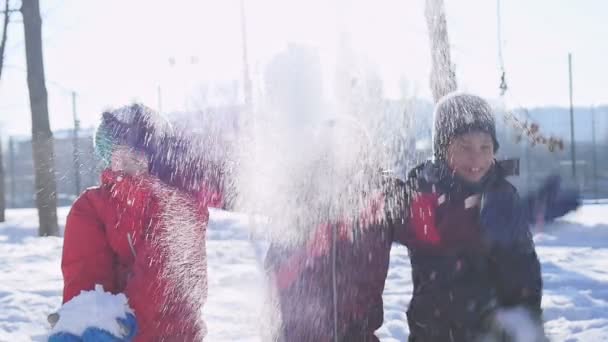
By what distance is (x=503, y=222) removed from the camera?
6.07ft

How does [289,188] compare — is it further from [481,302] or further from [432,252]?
[481,302]

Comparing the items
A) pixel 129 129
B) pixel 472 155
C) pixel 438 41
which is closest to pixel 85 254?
pixel 129 129

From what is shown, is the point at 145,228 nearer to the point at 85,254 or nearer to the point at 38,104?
the point at 85,254

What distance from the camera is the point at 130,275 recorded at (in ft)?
6.17

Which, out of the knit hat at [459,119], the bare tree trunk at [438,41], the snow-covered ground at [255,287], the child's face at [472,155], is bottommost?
the snow-covered ground at [255,287]

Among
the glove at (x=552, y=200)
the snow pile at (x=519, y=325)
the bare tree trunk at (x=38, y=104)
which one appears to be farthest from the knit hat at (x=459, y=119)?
the bare tree trunk at (x=38, y=104)

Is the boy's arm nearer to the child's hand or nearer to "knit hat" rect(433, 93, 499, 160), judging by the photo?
"knit hat" rect(433, 93, 499, 160)

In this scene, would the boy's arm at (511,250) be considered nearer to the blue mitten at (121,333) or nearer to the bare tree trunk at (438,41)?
the blue mitten at (121,333)

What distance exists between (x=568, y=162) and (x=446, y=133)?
2221 cm

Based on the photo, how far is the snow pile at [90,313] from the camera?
5.45ft

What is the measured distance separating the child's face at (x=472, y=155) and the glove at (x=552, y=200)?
0.58ft

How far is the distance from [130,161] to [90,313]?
505mm

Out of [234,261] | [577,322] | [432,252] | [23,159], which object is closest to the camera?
[432,252]

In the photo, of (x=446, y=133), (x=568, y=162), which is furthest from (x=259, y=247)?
(x=568, y=162)
